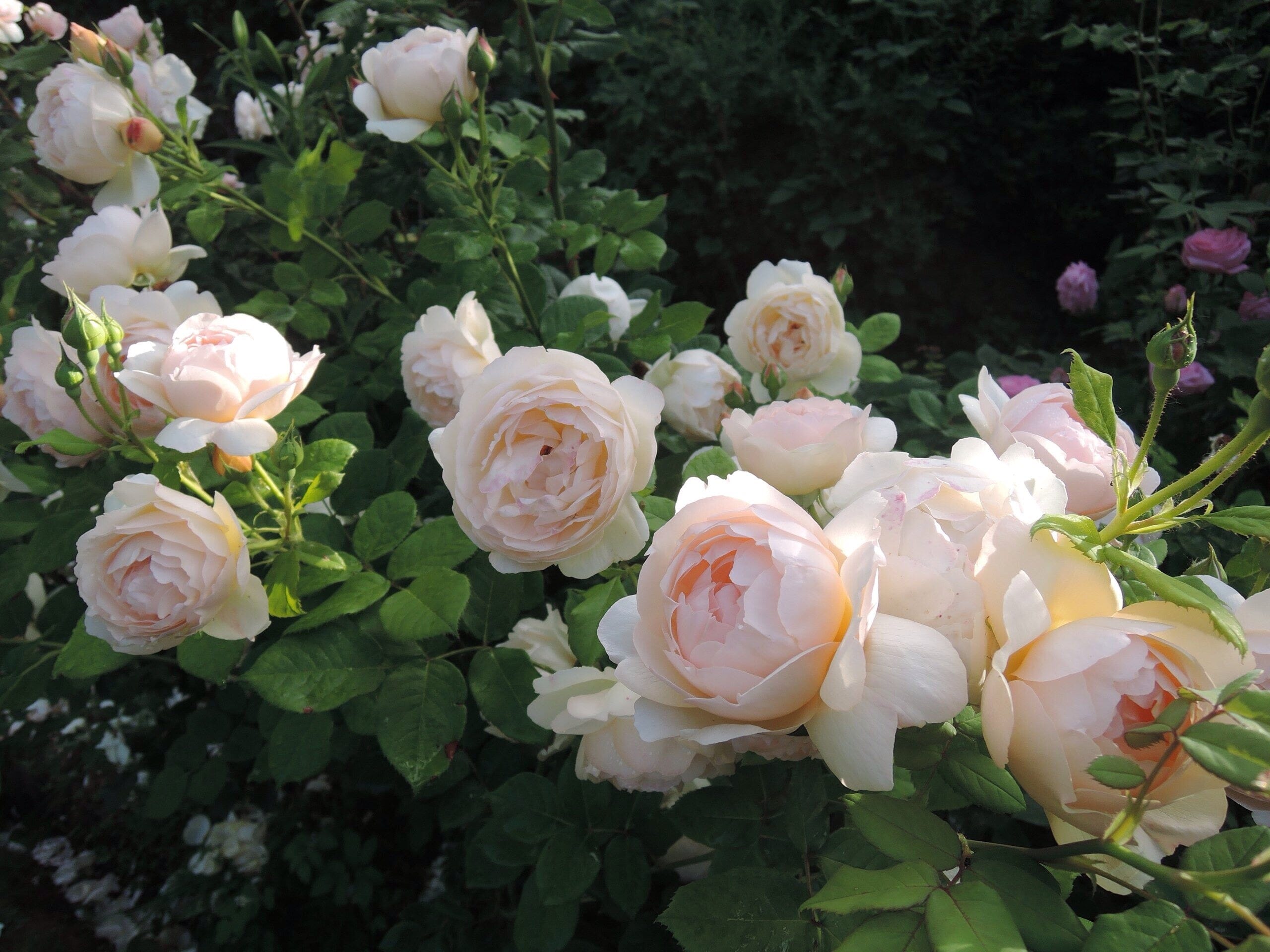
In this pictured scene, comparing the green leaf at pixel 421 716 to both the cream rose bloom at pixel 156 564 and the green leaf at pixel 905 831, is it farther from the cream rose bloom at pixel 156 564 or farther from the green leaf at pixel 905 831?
the green leaf at pixel 905 831

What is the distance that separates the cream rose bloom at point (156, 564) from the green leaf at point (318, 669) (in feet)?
0.31

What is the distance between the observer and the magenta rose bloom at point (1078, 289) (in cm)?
254

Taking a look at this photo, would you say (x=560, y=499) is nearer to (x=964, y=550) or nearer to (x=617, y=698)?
(x=617, y=698)

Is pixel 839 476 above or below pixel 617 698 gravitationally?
above

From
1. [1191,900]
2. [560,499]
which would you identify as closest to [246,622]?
[560,499]

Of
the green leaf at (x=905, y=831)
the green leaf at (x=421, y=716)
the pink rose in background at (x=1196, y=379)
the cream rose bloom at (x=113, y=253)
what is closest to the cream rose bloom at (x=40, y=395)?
the cream rose bloom at (x=113, y=253)

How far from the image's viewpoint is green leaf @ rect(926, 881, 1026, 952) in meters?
0.44

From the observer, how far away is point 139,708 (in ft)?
6.15

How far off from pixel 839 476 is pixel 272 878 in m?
1.87

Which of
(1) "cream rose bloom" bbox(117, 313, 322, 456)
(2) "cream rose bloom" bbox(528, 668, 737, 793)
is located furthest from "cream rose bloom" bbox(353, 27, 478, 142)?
(2) "cream rose bloom" bbox(528, 668, 737, 793)

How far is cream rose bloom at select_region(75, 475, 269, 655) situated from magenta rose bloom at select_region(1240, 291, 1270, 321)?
2.16m

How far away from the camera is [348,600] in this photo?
846mm

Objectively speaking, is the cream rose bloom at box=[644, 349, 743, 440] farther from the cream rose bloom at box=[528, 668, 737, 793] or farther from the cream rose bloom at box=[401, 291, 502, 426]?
the cream rose bloom at box=[528, 668, 737, 793]

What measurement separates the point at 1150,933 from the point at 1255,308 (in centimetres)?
195
